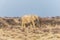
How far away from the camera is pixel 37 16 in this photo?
67.7 ft

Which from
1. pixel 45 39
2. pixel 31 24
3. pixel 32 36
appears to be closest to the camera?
pixel 45 39

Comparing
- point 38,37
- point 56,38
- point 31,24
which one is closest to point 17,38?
point 38,37

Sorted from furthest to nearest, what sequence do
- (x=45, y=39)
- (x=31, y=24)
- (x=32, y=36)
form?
(x=31, y=24)
(x=32, y=36)
(x=45, y=39)

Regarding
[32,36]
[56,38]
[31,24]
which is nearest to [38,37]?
[32,36]

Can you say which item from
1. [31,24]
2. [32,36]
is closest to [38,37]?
[32,36]

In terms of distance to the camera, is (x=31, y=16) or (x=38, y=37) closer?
(x=38, y=37)

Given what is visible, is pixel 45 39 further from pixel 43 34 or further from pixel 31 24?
pixel 31 24

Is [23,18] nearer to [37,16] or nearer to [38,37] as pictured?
[37,16]

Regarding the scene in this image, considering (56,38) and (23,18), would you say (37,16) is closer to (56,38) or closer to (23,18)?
(23,18)

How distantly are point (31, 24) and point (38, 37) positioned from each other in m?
6.70

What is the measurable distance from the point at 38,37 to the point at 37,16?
732 centimetres

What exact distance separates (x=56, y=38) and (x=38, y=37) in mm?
1270

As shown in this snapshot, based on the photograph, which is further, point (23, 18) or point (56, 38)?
point (23, 18)

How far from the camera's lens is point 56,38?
41.8ft
